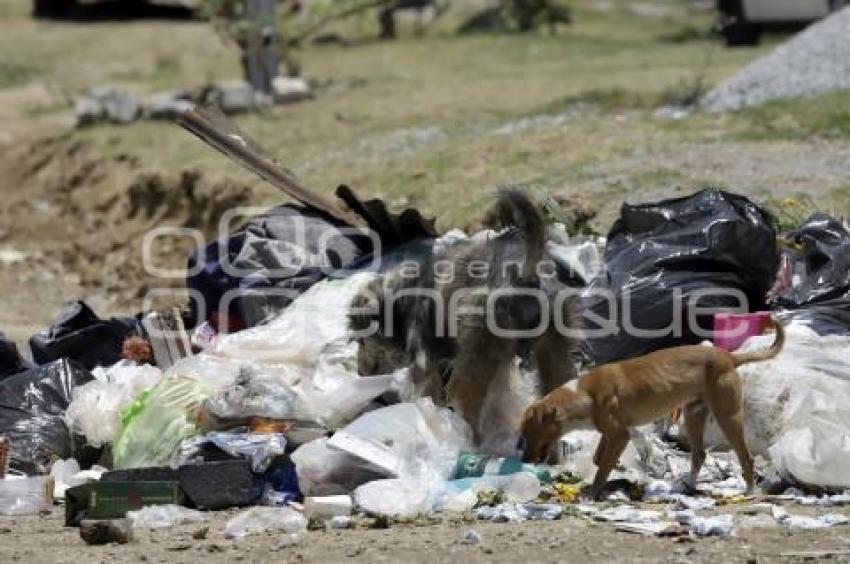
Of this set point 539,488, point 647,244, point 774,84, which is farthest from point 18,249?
point 539,488

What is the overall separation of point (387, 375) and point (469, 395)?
563 millimetres

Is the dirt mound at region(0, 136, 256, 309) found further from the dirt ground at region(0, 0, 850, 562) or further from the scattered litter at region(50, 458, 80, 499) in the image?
the scattered litter at region(50, 458, 80, 499)

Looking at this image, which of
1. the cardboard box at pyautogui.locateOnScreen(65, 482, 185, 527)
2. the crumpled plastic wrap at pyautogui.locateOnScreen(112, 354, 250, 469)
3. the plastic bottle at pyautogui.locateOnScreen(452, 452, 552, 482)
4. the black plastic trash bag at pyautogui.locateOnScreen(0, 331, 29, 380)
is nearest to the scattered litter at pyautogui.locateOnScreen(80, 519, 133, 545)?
the cardboard box at pyautogui.locateOnScreen(65, 482, 185, 527)

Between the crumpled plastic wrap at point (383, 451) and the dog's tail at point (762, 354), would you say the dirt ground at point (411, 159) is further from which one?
the dog's tail at point (762, 354)

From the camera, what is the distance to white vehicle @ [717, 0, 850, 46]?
21.2m

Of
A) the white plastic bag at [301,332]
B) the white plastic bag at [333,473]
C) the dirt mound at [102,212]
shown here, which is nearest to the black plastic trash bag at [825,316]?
the white plastic bag at [301,332]

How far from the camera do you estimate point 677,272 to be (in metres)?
9.03

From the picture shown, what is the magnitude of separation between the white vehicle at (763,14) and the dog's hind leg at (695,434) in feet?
45.7

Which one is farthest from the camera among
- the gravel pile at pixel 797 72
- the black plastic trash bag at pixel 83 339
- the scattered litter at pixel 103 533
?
the gravel pile at pixel 797 72

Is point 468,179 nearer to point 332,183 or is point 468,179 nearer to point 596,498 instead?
point 332,183

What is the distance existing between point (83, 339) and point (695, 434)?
3.59 metres

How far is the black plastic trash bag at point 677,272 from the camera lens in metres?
8.81

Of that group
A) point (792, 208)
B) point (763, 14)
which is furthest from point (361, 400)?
point (763, 14)

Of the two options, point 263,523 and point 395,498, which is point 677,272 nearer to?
point 395,498
